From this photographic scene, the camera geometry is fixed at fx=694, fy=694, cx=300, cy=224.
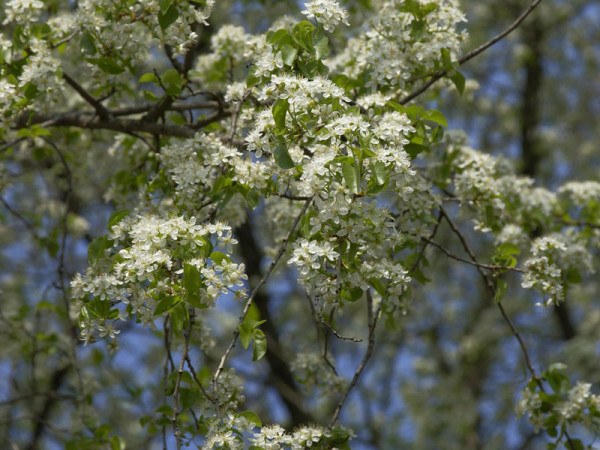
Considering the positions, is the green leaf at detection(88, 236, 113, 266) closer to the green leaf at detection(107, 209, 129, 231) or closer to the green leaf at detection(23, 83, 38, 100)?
the green leaf at detection(107, 209, 129, 231)

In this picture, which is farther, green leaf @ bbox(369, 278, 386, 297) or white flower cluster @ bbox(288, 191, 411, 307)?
green leaf @ bbox(369, 278, 386, 297)

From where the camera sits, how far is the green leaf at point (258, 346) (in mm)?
2578

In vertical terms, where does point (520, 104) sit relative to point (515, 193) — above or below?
above

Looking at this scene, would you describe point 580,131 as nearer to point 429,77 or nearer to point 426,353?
point 426,353

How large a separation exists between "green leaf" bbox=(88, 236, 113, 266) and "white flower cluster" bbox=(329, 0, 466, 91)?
1527 millimetres

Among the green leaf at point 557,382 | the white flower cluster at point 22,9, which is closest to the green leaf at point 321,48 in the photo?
the white flower cluster at point 22,9

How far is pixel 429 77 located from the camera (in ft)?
12.5

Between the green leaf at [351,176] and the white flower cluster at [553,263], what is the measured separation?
4.21 ft

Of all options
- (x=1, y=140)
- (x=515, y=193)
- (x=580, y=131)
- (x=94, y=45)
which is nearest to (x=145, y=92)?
(x=94, y=45)

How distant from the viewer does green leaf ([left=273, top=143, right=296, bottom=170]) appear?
8.68ft

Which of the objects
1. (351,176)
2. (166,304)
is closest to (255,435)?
(166,304)

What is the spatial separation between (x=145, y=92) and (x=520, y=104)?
7.91m

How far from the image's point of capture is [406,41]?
11.6 feet

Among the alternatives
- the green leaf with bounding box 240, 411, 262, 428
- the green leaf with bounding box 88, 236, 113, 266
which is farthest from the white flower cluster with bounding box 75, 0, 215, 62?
the green leaf with bounding box 240, 411, 262, 428
